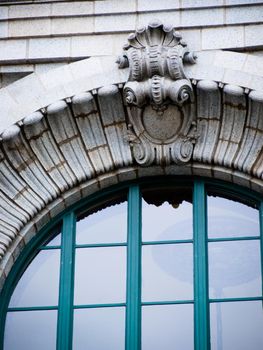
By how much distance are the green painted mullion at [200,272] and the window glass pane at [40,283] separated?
135cm

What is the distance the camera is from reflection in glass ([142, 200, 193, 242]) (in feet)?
55.2

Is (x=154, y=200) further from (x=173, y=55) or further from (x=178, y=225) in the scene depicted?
(x=173, y=55)

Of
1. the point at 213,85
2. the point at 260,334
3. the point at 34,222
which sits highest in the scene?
the point at 213,85

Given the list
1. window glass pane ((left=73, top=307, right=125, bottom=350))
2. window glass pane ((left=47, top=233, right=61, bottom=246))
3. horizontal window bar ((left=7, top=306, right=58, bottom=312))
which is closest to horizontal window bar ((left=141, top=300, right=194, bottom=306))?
window glass pane ((left=73, top=307, right=125, bottom=350))

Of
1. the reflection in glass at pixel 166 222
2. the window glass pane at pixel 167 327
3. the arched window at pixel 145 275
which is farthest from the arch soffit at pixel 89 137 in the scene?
the window glass pane at pixel 167 327

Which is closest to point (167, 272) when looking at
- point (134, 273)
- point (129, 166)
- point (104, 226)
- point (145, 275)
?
point (145, 275)

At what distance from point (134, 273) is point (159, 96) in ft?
5.58

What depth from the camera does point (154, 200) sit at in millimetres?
17109

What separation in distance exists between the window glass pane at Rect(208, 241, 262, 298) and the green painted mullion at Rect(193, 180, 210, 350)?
10cm

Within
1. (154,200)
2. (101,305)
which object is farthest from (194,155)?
(101,305)

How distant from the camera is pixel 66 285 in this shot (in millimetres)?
16562

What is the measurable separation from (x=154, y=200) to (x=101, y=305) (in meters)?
1.27

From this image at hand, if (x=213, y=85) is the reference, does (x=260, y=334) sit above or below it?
below

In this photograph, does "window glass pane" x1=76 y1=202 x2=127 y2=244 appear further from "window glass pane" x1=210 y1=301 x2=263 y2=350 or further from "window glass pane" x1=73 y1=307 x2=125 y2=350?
"window glass pane" x1=210 y1=301 x2=263 y2=350
